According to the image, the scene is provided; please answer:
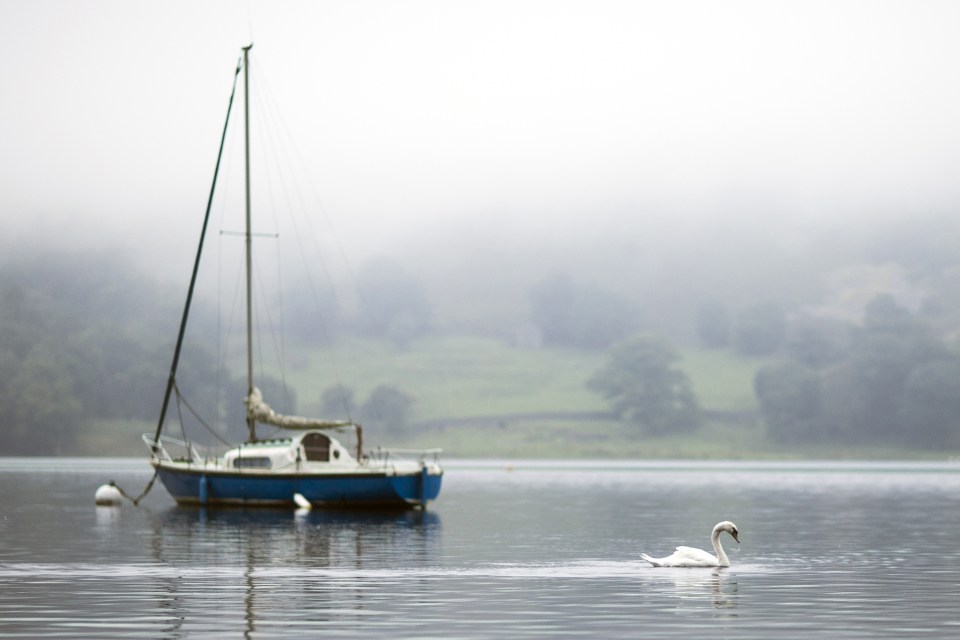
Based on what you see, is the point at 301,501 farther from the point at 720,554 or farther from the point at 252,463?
the point at 720,554

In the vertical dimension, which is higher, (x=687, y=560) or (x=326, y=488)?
(x=687, y=560)

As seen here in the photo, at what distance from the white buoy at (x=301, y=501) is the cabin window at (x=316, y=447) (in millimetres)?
2886

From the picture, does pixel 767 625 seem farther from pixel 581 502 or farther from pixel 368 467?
pixel 581 502

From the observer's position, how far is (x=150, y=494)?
107312 mm

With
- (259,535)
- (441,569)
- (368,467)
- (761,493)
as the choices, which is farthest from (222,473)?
(761,493)

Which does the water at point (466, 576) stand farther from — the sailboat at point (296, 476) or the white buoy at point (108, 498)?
the white buoy at point (108, 498)

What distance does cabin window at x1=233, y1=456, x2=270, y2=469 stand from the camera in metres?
80.0

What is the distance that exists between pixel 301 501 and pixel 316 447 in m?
3.76

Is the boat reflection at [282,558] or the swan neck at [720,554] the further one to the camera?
the swan neck at [720,554]

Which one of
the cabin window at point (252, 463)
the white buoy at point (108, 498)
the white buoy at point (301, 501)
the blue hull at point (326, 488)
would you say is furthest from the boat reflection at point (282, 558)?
the white buoy at point (108, 498)

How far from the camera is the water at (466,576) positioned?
29422mm

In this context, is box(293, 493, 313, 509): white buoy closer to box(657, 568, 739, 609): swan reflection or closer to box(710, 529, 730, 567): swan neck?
box(710, 529, 730, 567): swan neck

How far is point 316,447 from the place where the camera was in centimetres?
8031

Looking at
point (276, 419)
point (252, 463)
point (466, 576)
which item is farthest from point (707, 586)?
point (276, 419)
